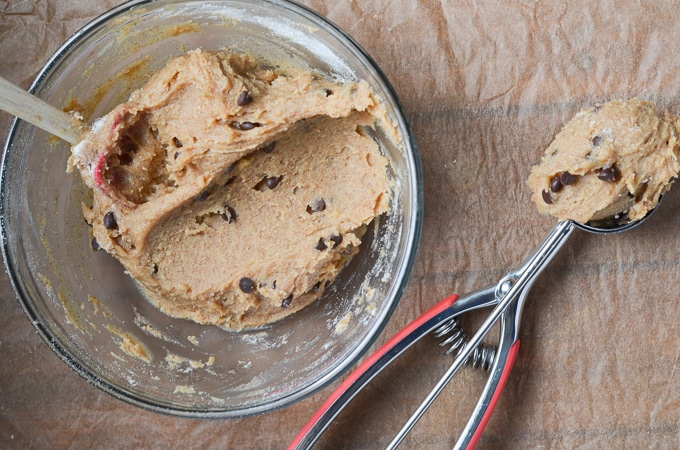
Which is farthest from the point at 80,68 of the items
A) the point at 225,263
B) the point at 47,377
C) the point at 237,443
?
the point at 237,443

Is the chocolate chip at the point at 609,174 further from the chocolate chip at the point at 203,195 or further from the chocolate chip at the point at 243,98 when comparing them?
the chocolate chip at the point at 203,195

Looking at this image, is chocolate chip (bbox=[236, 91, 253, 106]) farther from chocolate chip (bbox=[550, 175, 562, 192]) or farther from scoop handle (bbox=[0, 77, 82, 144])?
chocolate chip (bbox=[550, 175, 562, 192])

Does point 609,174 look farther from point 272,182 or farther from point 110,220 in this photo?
point 110,220

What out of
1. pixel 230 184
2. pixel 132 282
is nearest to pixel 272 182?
pixel 230 184

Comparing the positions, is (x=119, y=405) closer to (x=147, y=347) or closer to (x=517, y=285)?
(x=147, y=347)

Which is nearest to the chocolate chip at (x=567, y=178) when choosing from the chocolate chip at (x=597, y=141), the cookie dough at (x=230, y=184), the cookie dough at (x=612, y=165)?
the cookie dough at (x=612, y=165)

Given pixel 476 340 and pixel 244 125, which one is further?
pixel 476 340
